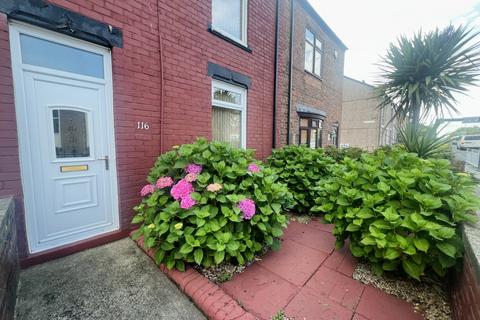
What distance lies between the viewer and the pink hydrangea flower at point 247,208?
1989 mm

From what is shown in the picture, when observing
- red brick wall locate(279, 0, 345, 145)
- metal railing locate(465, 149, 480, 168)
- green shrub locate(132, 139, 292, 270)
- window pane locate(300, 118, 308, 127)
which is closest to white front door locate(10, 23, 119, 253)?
green shrub locate(132, 139, 292, 270)

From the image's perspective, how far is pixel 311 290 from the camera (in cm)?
185

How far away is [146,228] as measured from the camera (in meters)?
2.00

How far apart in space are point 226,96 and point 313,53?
4632mm

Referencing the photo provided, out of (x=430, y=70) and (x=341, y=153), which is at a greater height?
(x=430, y=70)

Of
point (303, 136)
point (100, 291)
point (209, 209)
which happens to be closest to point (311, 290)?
point (209, 209)

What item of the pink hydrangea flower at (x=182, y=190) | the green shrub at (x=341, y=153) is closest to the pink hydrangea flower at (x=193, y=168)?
the pink hydrangea flower at (x=182, y=190)

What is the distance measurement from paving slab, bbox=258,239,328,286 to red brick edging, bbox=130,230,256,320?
0.62 meters

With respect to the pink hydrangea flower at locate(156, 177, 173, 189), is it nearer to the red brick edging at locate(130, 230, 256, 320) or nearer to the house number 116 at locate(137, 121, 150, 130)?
the red brick edging at locate(130, 230, 256, 320)

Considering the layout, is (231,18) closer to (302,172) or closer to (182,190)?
(302,172)

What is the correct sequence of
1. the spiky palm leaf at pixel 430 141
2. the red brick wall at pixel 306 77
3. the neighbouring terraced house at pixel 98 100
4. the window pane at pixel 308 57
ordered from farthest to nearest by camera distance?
the window pane at pixel 308 57 < the red brick wall at pixel 306 77 < the spiky palm leaf at pixel 430 141 < the neighbouring terraced house at pixel 98 100

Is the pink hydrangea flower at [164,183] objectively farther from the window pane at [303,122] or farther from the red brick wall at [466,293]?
the window pane at [303,122]

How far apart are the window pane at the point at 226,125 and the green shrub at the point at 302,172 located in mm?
1041

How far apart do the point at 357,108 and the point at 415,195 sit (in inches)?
666
